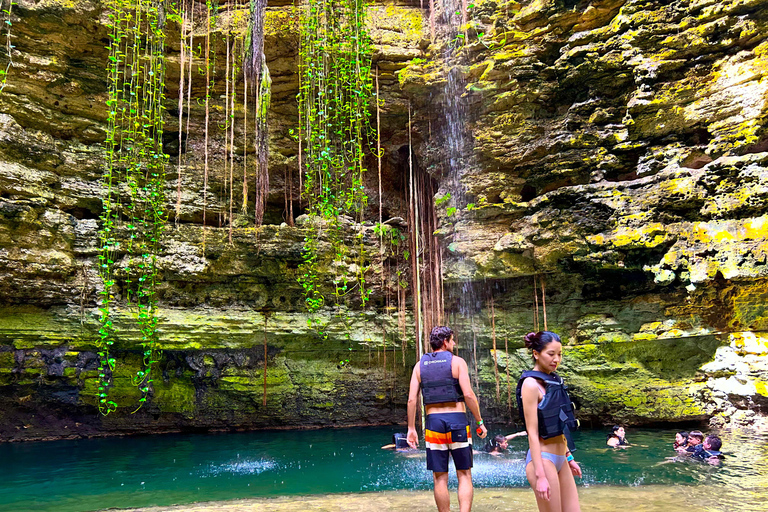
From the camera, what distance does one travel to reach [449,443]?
304 centimetres

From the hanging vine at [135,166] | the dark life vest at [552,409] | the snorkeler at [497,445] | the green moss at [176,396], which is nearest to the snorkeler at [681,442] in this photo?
the snorkeler at [497,445]

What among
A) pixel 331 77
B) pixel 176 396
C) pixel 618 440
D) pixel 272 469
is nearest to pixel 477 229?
pixel 331 77

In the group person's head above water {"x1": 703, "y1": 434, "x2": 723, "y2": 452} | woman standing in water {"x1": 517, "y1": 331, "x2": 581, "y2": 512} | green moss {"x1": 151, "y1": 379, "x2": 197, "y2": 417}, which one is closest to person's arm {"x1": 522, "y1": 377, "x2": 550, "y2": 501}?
woman standing in water {"x1": 517, "y1": 331, "x2": 581, "y2": 512}

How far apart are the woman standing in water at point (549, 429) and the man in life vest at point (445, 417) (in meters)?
0.61

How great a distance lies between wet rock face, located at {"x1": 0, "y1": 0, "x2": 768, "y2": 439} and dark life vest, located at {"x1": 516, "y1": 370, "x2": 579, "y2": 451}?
19.2ft

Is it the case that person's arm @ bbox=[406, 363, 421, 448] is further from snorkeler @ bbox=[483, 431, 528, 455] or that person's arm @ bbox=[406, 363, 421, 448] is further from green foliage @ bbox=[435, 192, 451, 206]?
green foliage @ bbox=[435, 192, 451, 206]

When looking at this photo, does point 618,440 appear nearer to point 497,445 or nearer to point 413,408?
point 497,445

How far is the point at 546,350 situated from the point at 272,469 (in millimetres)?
4785

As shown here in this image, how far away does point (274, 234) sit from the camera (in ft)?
30.3

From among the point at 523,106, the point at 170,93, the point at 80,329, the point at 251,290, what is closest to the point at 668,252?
the point at 523,106

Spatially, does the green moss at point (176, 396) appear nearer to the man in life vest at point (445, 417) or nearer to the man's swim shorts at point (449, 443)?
the man in life vest at point (445, 417)

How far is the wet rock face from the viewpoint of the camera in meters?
7.13

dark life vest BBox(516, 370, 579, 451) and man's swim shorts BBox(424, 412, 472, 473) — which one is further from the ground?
dark life vest BBox(516, 370, 579, 451)

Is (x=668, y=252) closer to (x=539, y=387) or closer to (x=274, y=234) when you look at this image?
(x=539, y=387)
